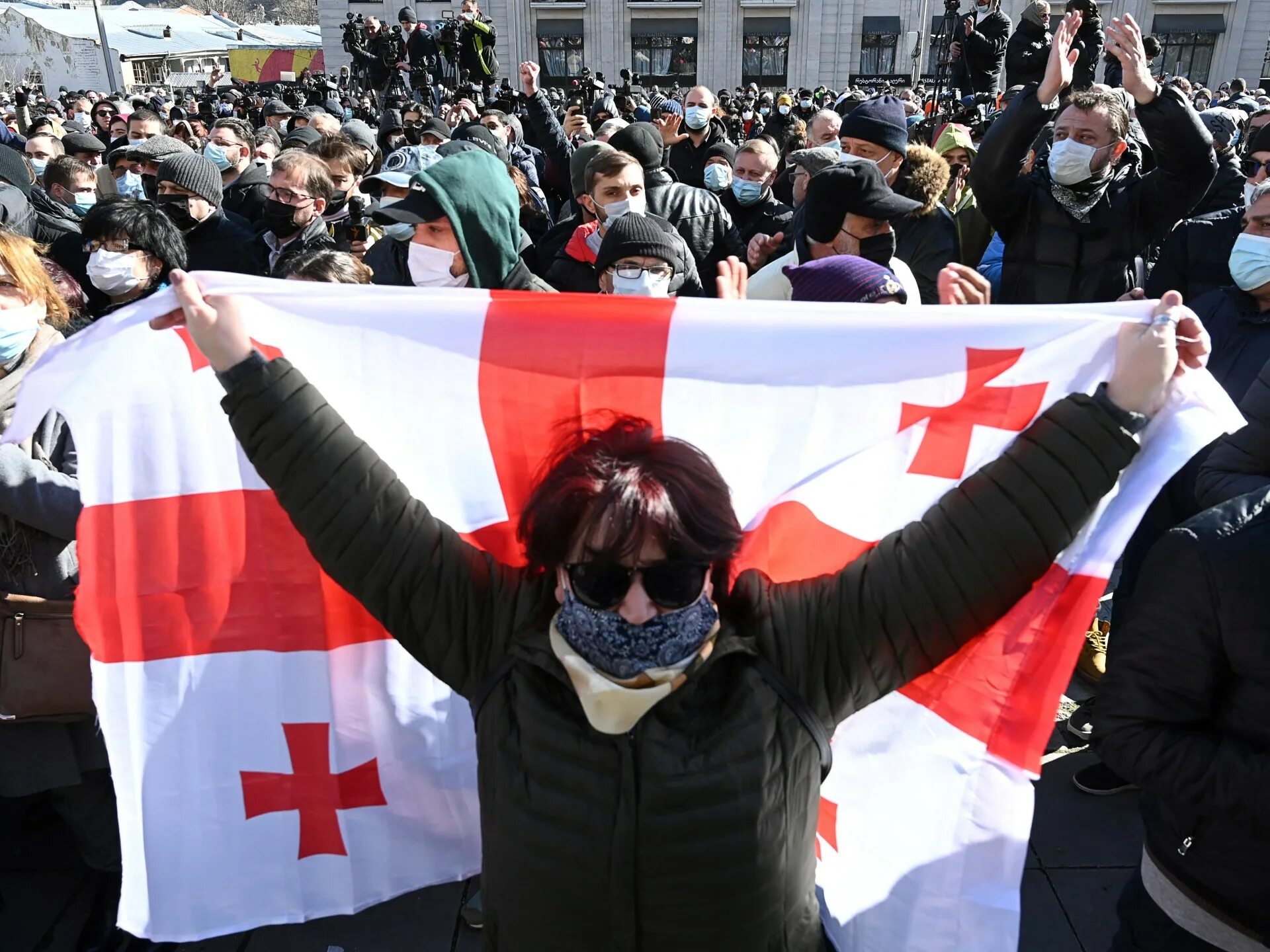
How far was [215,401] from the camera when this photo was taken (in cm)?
177

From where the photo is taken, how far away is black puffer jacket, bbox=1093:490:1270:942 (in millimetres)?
1536

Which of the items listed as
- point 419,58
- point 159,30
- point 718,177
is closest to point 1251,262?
point 718,177

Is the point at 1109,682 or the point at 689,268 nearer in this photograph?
the point at 1109,682

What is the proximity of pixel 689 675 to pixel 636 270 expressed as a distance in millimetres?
1821

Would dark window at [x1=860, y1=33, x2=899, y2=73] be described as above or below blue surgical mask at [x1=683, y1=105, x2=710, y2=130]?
above

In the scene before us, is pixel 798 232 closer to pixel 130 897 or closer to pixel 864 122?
pixel 864 122

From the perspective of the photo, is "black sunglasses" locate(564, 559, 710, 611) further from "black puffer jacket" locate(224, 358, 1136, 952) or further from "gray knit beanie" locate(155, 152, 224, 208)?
"gray knit beanie" locate(155, 152, 224, 208)

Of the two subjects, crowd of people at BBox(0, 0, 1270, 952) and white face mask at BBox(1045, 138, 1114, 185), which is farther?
white face mask at BBox(1045, 138, 1114, 185)

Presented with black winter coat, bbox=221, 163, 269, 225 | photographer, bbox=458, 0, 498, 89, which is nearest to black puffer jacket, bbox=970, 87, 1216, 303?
black winter coat, bbox=221, 163, 269, 225

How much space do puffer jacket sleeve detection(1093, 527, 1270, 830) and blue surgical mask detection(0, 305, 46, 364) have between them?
2.39 m

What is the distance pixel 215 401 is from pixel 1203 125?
3202 mm

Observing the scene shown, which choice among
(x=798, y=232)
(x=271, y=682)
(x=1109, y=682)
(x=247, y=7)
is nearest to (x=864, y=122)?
(x=798, y=232)

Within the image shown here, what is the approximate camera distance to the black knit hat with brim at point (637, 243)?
9.71ft

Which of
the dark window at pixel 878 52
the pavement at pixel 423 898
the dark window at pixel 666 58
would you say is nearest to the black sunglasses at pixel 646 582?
the pavement at pixel 423 898
